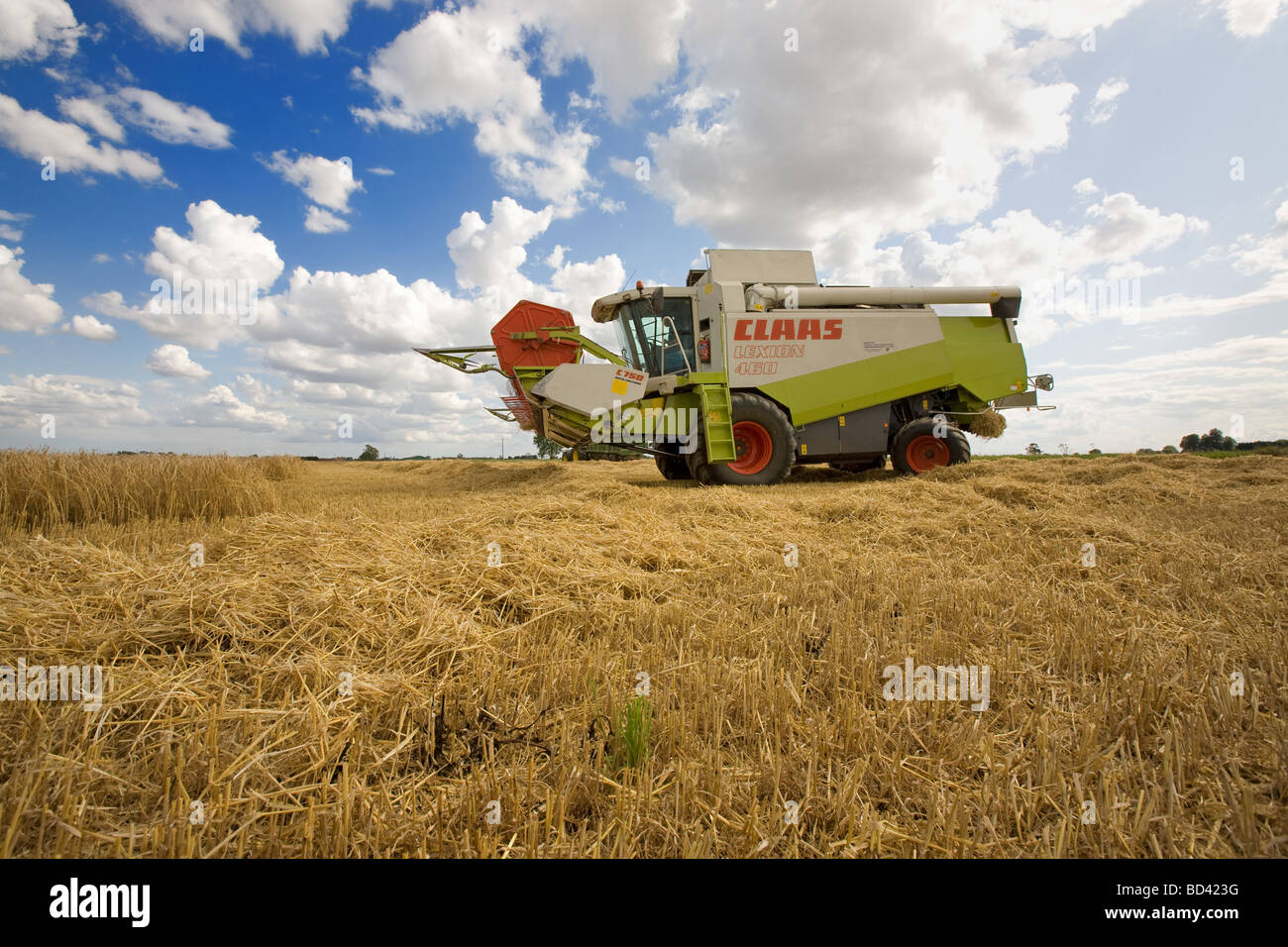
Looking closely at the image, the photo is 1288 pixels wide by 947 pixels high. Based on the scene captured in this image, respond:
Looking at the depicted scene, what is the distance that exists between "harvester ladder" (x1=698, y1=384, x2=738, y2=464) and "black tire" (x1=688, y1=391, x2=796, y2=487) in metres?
0.20

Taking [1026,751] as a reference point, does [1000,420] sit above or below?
above

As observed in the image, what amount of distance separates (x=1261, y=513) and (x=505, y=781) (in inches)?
308

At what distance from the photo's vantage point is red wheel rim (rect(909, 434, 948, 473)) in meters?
10.1

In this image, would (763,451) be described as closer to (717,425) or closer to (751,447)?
(751,447)

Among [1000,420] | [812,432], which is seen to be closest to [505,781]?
[812,432]

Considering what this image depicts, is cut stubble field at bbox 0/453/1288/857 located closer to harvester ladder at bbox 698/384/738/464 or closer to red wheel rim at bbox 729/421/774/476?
harvester ladder at bbox 698/384/738/464

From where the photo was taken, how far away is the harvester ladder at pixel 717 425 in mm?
8750

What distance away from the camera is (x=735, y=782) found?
1466 mm

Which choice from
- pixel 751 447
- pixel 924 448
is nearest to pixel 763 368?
pixel 751 447

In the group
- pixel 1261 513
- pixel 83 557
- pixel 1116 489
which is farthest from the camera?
pixel 1116 489
